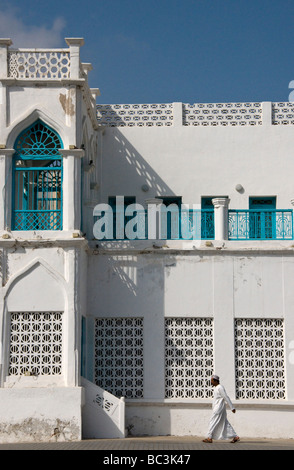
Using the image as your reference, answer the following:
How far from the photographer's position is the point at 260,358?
16.3 meters

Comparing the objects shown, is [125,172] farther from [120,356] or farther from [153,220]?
[120,356]

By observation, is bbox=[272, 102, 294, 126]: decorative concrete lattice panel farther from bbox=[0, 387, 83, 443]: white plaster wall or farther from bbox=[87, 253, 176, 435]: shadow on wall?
bbox=[0, 387, 83, 443]: white plaster wall

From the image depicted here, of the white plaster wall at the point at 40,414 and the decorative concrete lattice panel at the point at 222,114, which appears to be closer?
the white plaster wall at the point at 40,414

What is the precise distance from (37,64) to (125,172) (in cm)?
410

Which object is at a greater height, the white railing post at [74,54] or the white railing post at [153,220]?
the white railing post at [74,54]

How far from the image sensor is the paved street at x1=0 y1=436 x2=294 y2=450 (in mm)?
13367

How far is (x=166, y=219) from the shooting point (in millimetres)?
16938

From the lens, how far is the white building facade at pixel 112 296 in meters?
15.4

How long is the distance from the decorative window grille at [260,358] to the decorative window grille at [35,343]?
3.49 meters

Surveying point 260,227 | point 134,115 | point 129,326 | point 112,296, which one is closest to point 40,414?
point 129,326

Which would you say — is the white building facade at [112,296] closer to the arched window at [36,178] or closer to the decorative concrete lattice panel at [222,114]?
the arched window at [36,178]

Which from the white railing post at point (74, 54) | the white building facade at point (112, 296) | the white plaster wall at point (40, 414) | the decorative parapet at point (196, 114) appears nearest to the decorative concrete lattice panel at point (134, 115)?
the decorative parapet at point (196, 114)
